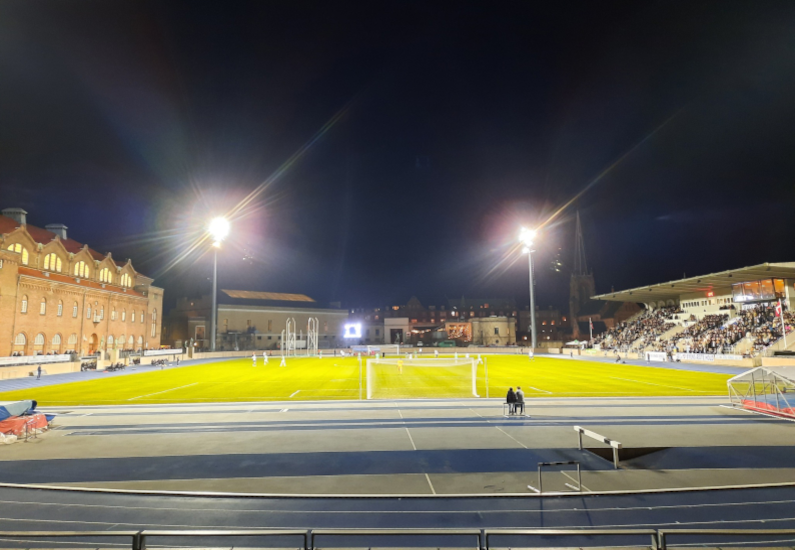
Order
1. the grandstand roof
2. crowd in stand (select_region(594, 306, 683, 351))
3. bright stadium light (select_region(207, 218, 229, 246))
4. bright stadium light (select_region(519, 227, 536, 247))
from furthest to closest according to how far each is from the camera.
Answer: bright stadium light (select_region(519, 227, 536, 247)) → bright stadium light (select_region(207, 218, 229, 246)) → crowd in stand (select_region(594, 306, 683, 351)) → the grandstand roof

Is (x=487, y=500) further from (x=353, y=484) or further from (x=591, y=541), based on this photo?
(x=353, y=484)

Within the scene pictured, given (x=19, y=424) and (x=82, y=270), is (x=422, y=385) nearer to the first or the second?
(x=19, y=424)

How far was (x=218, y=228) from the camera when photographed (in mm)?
67625

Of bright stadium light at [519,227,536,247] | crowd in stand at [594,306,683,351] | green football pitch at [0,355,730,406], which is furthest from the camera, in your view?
bright stadium light at [519,227,536,247]

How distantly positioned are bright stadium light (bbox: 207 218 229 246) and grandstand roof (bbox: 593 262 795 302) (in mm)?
65298

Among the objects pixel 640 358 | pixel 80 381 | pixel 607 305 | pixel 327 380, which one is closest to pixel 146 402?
pixel 327 380

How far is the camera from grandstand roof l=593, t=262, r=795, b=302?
45.8 meters

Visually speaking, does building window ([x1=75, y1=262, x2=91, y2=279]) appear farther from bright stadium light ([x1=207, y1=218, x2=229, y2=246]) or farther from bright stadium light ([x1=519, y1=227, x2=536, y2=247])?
bright stadium light ([x1=519, y1=227, x2=536, y2=247])

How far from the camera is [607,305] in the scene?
461 feet

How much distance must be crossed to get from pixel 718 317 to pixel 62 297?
89.5 meters

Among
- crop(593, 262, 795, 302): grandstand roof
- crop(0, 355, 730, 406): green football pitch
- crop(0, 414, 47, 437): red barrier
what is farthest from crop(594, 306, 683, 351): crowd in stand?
crop(0, 414, 47, 437): red barrier

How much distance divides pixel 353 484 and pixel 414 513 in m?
2.33

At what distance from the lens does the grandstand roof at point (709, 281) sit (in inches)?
1804

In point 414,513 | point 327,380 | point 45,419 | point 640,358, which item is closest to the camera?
point 414,513
